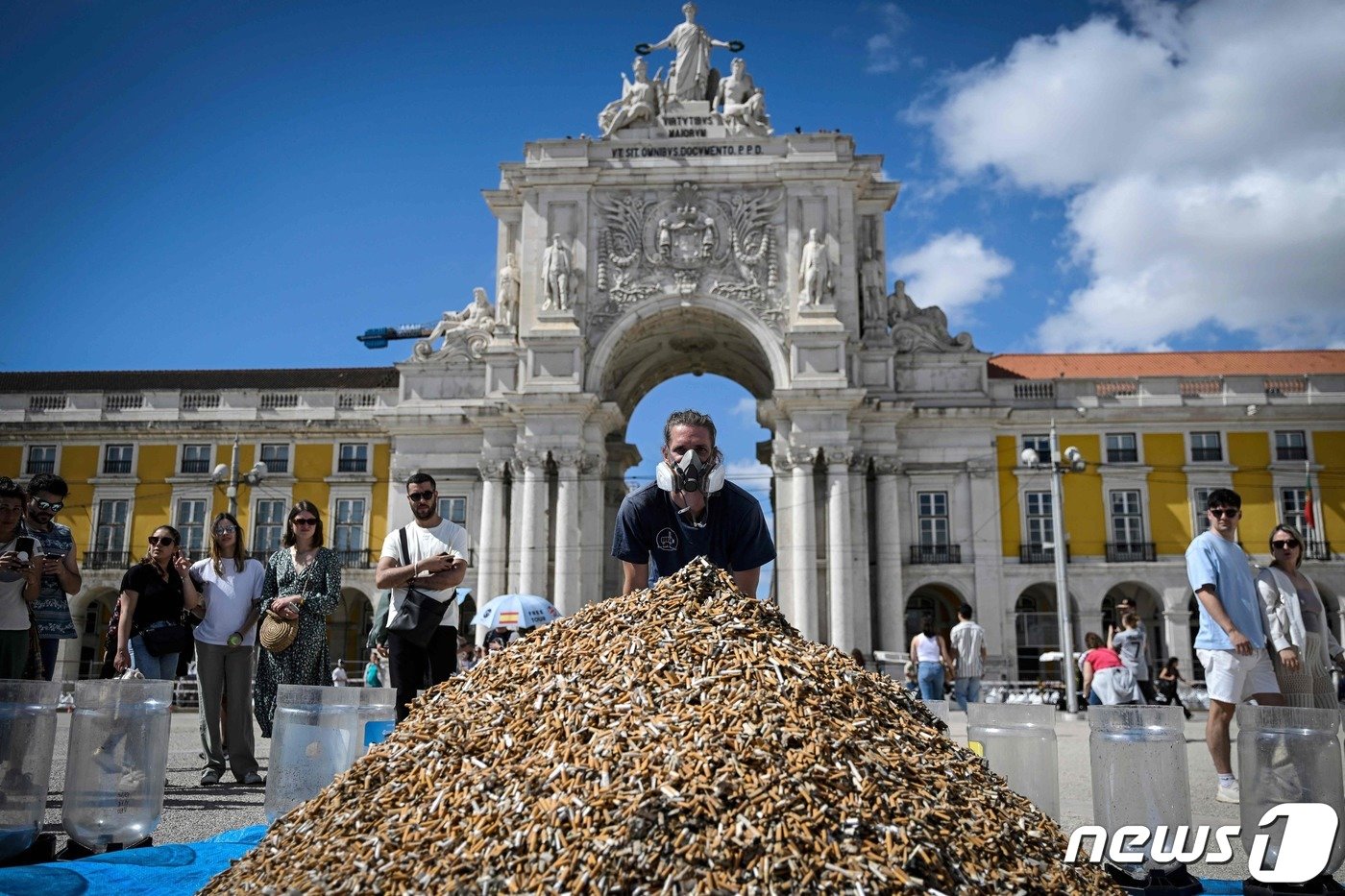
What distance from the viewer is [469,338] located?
3262 cm

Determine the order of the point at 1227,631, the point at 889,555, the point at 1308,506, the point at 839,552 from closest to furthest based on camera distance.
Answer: the point at 1227,631 → the point at 839,552 → the point at 889,555 → the point at 1308,506

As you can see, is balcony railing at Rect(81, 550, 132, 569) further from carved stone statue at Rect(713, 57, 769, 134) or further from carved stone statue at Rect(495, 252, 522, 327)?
carved stone statue at Rect(713, 57, 769, 134)

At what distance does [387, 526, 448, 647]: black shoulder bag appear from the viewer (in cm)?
686

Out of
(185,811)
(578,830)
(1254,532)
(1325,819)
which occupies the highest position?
(1254,532)

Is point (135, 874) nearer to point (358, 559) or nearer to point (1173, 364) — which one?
point (358, 559)

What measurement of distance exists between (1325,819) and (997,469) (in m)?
Result: 27.6

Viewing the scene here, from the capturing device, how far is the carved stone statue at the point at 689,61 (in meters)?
32.3

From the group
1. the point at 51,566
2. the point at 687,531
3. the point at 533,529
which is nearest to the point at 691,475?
the point at 687,531

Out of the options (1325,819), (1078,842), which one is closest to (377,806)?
(1078,842)

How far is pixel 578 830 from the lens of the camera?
2928mm

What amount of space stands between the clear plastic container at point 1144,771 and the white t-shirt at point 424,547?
4062mm

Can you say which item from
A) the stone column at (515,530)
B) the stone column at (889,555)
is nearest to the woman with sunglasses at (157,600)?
the stone column at (515,530)

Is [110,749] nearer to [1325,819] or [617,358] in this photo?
[1325,819]

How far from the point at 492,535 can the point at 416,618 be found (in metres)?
23.5
